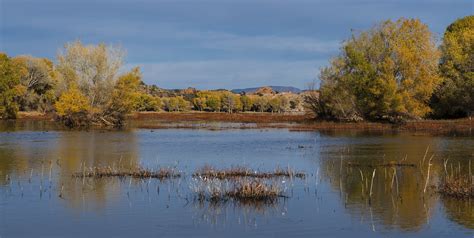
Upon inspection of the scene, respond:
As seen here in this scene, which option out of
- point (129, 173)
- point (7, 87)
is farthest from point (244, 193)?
point (7, 87)

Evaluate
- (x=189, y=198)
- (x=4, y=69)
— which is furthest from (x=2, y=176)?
(x=4, y=69)

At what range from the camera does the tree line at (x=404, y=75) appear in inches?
2189

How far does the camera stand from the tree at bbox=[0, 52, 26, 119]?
6572 cm

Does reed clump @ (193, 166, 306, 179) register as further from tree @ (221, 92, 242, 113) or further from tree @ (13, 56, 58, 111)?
tree @ (221, 92, 242, 113)

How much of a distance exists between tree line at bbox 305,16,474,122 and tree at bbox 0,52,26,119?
35552 mm

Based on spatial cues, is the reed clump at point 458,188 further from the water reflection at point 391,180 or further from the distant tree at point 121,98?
the distant tree at point 121,98

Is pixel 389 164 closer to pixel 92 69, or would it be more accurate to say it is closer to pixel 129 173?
pixel 129 173

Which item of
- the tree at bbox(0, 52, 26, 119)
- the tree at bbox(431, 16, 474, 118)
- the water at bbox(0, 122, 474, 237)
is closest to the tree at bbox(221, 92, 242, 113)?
the tree at bbox(0, 52, 26, 119)

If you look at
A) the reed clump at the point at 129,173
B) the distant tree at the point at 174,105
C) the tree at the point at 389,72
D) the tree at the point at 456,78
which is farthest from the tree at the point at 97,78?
the distant tree at the point at 174,105

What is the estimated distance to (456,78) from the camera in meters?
57.9

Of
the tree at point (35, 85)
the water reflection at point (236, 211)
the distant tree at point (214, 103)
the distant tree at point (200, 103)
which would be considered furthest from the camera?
the distant tree at point (200, 103)

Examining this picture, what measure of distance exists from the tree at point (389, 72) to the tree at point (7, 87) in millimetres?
35743

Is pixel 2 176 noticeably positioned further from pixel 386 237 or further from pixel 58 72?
pixel 58 72

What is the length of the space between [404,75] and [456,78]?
5893 millimetres
